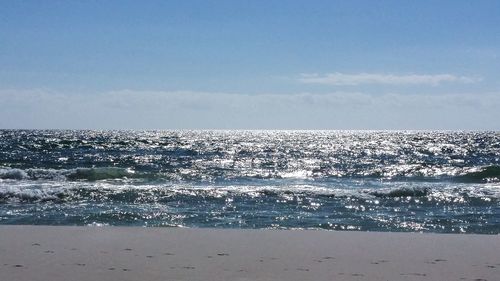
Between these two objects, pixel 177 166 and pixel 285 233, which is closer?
pixel 285 233

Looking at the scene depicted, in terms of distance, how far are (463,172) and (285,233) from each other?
2590 cm

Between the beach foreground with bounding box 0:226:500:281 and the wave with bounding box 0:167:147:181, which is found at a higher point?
the beach foreground with bounding box 0:226:500:281

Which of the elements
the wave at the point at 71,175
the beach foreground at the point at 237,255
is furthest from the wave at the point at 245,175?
the beach foreground at the point at 237,255

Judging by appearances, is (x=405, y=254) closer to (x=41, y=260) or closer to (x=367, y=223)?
(x=367, y=223)

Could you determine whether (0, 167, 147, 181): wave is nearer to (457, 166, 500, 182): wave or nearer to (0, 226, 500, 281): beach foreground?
(0, 226, 500, 281): beach foreground

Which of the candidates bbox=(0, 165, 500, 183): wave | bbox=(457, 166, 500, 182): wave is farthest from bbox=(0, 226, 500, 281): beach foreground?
bbox=(457, 166, 500, 182): wave

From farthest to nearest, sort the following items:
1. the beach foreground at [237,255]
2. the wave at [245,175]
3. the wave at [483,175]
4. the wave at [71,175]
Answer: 1. the wave at [483,175]
2. the wave at [245,175]
3. the wave at [71,175]
4. the beach foreground at [237,255]

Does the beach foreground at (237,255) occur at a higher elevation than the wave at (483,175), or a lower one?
higher

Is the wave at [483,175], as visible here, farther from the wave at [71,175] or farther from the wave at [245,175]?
the wave at [71,175]

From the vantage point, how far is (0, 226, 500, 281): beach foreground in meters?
7.89

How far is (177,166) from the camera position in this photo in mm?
38438

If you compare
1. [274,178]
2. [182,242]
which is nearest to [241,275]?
[182,242]

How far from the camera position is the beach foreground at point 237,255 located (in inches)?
311

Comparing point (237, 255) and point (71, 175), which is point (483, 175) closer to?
point (71, 175)
